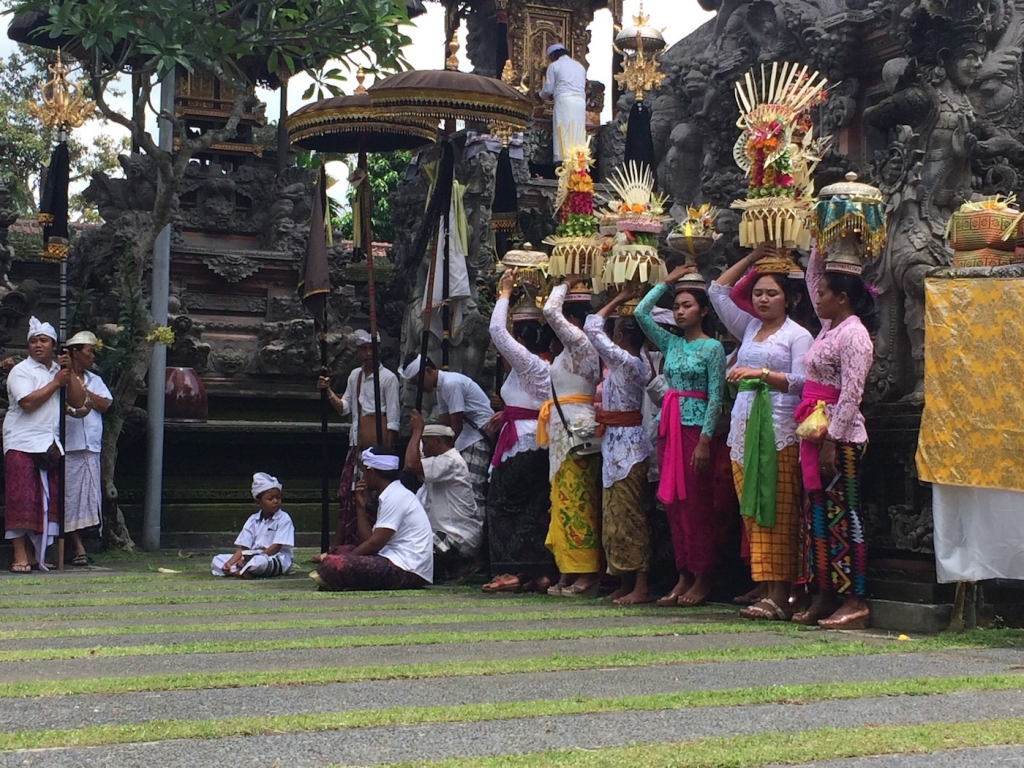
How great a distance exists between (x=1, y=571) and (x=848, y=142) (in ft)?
22.0

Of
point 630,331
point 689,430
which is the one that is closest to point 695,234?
point 630,331

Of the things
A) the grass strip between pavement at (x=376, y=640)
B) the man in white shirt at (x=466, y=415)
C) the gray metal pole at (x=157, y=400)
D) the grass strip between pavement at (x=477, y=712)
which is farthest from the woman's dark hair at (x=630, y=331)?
the gray metal pole at (x=157, y=400)

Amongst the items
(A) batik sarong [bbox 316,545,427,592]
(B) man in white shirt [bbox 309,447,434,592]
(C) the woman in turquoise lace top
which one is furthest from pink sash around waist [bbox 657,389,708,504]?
(A) batik sarong [bbox 316,545,427,592]

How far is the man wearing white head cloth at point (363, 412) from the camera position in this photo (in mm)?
11195

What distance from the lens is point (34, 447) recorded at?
1131 centimetres

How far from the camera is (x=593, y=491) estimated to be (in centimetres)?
902

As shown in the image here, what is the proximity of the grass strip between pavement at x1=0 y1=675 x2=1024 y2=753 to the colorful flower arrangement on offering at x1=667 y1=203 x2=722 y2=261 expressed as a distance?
11.6ft

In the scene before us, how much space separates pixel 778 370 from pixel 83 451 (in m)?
6.32

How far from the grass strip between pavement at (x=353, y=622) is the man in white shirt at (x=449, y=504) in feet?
6.41

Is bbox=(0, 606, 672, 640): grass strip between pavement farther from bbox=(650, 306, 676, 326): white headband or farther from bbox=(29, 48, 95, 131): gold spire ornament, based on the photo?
bbox=(29, 48, 95, 131): gold spire ornament

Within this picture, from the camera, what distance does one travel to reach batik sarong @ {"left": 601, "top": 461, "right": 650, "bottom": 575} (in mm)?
8570

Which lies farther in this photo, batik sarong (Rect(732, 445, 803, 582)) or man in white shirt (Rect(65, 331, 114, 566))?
man in white shirt (Rect(65, 331, 114, 566))

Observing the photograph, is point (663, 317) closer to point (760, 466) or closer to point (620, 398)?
point (620, 398)

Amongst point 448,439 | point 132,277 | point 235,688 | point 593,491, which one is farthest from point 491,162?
point 235,688
